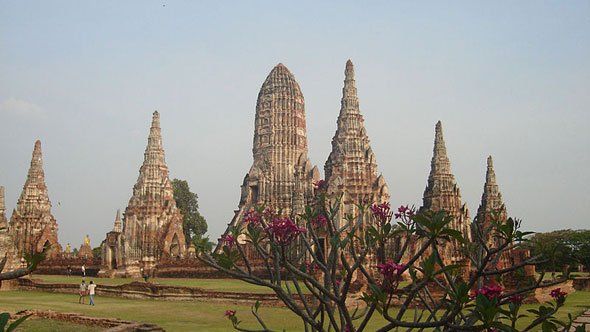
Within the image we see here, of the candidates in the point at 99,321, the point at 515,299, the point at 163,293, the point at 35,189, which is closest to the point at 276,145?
the point at 35,189

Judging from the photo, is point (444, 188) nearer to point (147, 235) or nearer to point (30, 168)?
point (147, 235)

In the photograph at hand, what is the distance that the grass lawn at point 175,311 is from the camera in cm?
1633

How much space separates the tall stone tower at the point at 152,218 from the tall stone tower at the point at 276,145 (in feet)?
31.8

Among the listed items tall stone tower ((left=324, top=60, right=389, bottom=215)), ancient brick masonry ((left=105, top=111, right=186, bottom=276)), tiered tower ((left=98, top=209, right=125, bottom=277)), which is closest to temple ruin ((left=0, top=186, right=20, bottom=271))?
tiered tower ((left=98, top=209, right=125, bottom=277))

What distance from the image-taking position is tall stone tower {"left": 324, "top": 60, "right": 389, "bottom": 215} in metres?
42.2

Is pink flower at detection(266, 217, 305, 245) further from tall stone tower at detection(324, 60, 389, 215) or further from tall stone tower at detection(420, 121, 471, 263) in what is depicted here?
tall stone tower at detection(420, 121, 471, 263)

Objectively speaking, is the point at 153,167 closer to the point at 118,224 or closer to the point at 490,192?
the point at 118,224

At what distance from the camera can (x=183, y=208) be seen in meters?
67.4

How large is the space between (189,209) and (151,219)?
79.8 feet

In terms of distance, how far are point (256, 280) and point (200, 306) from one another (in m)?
Result: 17.2

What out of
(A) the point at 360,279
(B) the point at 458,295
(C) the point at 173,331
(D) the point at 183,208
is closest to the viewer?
(B) the point at 458,295

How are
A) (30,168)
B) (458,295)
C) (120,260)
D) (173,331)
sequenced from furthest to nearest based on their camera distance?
1. (30,168)
2. (120,260)
3. (173,331)
4. (458,295)

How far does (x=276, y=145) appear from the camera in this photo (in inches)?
2217

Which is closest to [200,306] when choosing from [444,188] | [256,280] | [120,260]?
[256,280]
